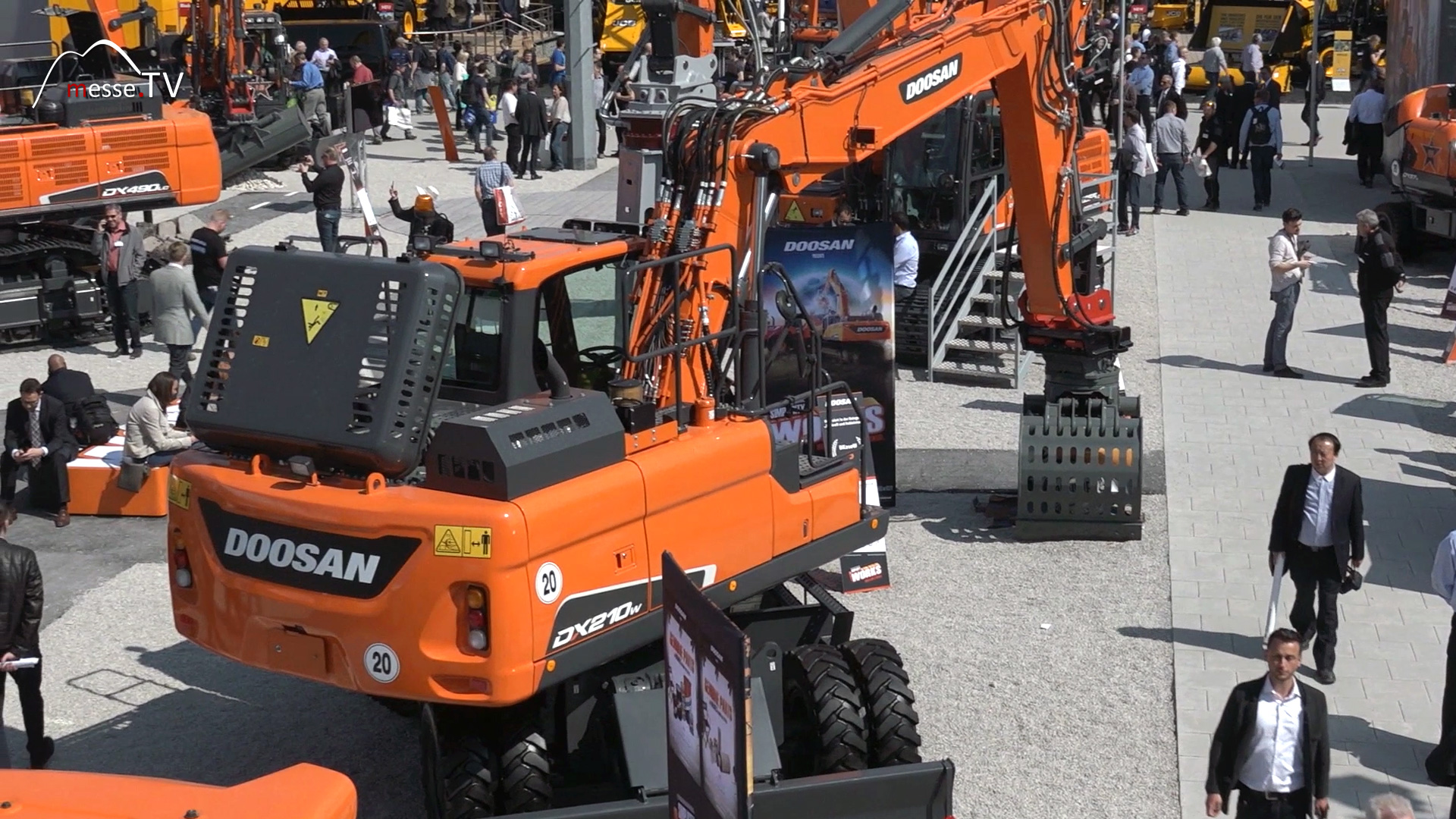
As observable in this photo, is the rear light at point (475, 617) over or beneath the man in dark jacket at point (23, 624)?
over

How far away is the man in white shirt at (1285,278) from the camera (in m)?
16.7

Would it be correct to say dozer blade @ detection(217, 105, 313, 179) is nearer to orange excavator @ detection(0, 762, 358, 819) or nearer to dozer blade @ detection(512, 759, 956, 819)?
dozer blade @ detection(512, 759, 956, 819)

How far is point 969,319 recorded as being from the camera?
17094 millimetres

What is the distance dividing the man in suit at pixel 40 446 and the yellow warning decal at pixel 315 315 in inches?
255

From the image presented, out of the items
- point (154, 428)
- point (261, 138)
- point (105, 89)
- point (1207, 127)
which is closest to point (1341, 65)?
point (1207, 127)

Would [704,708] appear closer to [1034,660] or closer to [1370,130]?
[1034,660]

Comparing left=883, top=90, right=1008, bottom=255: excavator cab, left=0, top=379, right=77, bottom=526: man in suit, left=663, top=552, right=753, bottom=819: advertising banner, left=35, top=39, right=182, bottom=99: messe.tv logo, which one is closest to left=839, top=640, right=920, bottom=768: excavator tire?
left=663, top=552, right=753, bottom=819: advertising banner

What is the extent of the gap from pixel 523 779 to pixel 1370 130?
2275 cm

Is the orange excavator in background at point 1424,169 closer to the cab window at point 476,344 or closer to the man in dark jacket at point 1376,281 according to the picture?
the man in dark jacket at point 1376,281

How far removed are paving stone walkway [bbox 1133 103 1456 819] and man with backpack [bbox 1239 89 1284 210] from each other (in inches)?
16.8

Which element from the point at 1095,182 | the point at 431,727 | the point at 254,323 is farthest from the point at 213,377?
the point at 1095,182

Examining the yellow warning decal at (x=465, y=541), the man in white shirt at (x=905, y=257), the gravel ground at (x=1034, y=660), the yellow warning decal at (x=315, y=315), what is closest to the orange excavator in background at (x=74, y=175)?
the man in white shirt at (x=905, y=257)

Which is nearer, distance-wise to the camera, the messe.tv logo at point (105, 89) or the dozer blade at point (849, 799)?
the dozer blade at point (849, 799)

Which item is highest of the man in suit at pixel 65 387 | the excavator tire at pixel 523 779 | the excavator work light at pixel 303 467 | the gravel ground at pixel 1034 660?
the excavator work light at pixel 303 467
